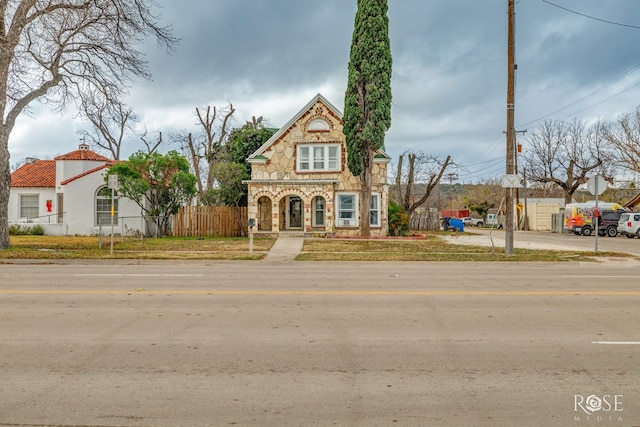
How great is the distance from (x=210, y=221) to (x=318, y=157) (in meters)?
7.53

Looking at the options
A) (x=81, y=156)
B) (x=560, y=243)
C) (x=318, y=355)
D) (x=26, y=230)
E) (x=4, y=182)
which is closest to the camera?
(x=318, y=355)

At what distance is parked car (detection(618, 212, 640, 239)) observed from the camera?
3616cm

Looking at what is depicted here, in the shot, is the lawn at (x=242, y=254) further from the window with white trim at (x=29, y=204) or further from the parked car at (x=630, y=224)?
the parked car at (x=630, y=224)

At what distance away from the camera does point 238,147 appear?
117ft

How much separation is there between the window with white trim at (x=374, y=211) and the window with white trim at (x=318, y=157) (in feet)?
9.12

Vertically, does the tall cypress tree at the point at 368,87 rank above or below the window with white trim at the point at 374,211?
above

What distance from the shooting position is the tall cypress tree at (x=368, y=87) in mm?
27094

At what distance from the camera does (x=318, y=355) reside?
5984 mm

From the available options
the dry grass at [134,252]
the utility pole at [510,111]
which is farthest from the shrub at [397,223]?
the utility pole at [510,111]

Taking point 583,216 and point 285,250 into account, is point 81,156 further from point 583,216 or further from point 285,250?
point 583,216

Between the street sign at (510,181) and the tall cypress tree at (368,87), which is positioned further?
the tall cypress tree at (368,87)

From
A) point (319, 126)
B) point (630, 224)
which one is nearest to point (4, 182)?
point (319, 126)

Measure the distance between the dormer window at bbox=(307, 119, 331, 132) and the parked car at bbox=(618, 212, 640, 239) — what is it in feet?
71.9

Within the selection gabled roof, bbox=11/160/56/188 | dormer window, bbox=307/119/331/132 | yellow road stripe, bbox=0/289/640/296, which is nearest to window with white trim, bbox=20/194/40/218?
gabled roof, bbox=11/160/56/188
